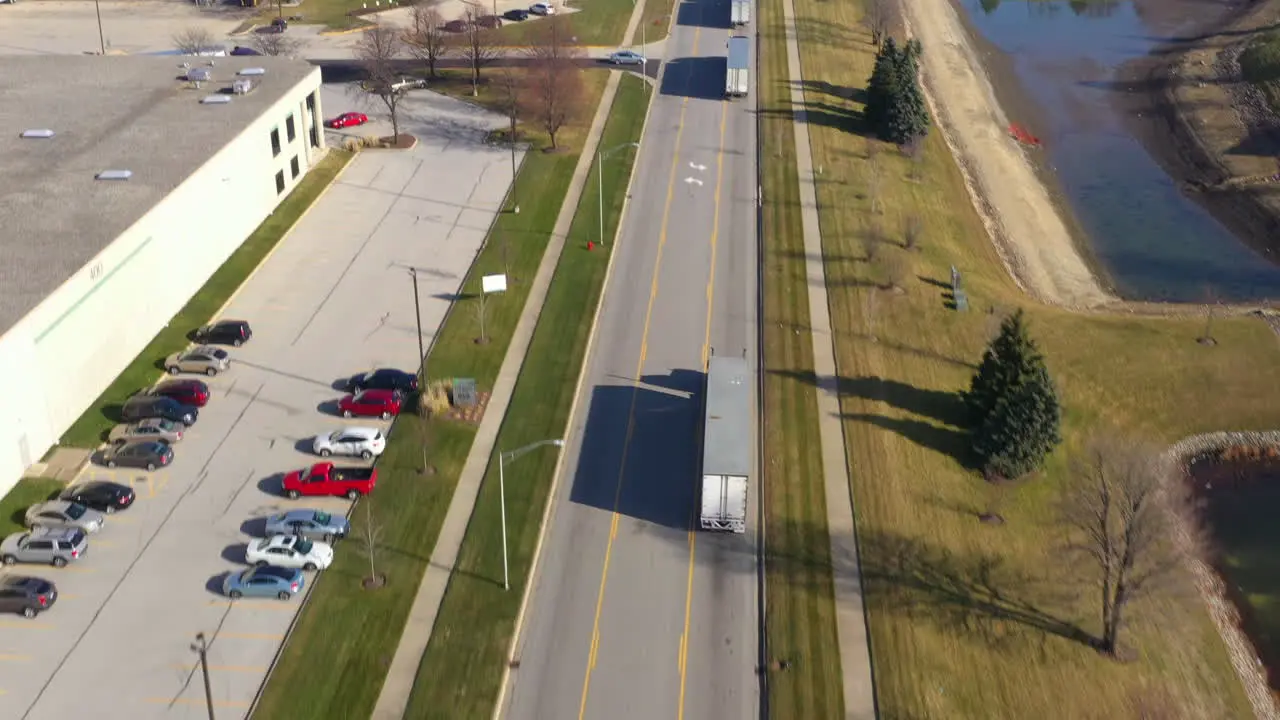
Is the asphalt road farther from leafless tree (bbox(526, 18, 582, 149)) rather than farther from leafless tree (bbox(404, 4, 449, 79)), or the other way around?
leafless tree (bbox(404, 4, 449, 79))

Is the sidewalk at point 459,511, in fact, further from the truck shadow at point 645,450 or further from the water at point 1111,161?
the water at point 1111,161

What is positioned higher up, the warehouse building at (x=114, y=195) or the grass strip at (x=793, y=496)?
the warehouse building at (x=114, y=195)

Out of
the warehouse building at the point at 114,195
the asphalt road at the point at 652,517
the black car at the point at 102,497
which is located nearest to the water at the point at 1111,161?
the asphalt road at the point at 652,517

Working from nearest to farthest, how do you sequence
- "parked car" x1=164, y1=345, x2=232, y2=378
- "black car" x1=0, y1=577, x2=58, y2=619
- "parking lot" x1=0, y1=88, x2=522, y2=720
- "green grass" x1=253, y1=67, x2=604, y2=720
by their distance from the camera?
"green grass" x1=253, y1=67, x2=604, y2=720, "parking lot" x1=0, y1=88, x2=522, y2=720, "black car" x1=0, y1=577, x2=58, y2=619, "parked car" x1=164, y1=345, x2=232, y2=378

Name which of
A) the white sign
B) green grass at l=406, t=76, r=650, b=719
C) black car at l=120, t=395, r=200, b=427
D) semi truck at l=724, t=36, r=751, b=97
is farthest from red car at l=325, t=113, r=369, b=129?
black car at l=120, t=395, r=200, b=427

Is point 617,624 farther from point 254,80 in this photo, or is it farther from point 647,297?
point 254,80

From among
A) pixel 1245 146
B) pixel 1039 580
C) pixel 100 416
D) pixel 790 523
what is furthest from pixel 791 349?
pixel 1245 146

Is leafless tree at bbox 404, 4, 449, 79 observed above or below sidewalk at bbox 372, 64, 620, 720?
above
